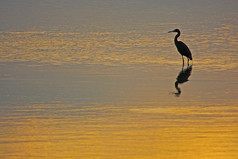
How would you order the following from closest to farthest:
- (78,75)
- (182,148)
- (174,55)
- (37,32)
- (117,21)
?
(182,148), (78,75), (174,55), (37,32), (117,21)

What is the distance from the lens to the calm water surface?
8469mm

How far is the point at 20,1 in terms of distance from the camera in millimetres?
31625

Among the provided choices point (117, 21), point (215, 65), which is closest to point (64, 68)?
point (215, 65)

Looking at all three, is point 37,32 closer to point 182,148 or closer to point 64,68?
point 64,68

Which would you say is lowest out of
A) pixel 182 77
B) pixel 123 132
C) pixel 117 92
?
pixel 123 132

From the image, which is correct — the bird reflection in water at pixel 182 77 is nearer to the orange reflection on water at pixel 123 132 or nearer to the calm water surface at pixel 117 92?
the calm water surface at pixel 117 92

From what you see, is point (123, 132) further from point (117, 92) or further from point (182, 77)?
point (182, 77)

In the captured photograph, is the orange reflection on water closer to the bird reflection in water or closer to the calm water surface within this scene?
the calm water surface

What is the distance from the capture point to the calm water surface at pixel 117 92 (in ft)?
27.8

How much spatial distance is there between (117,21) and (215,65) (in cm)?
989

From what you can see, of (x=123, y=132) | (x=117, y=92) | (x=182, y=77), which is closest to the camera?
(x=123, y=132)

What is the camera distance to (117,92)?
1196 cm

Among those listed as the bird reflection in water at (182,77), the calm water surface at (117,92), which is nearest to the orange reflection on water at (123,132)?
the calm water surface at (117,92)

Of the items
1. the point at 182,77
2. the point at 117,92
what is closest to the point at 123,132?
the point at 117,92
